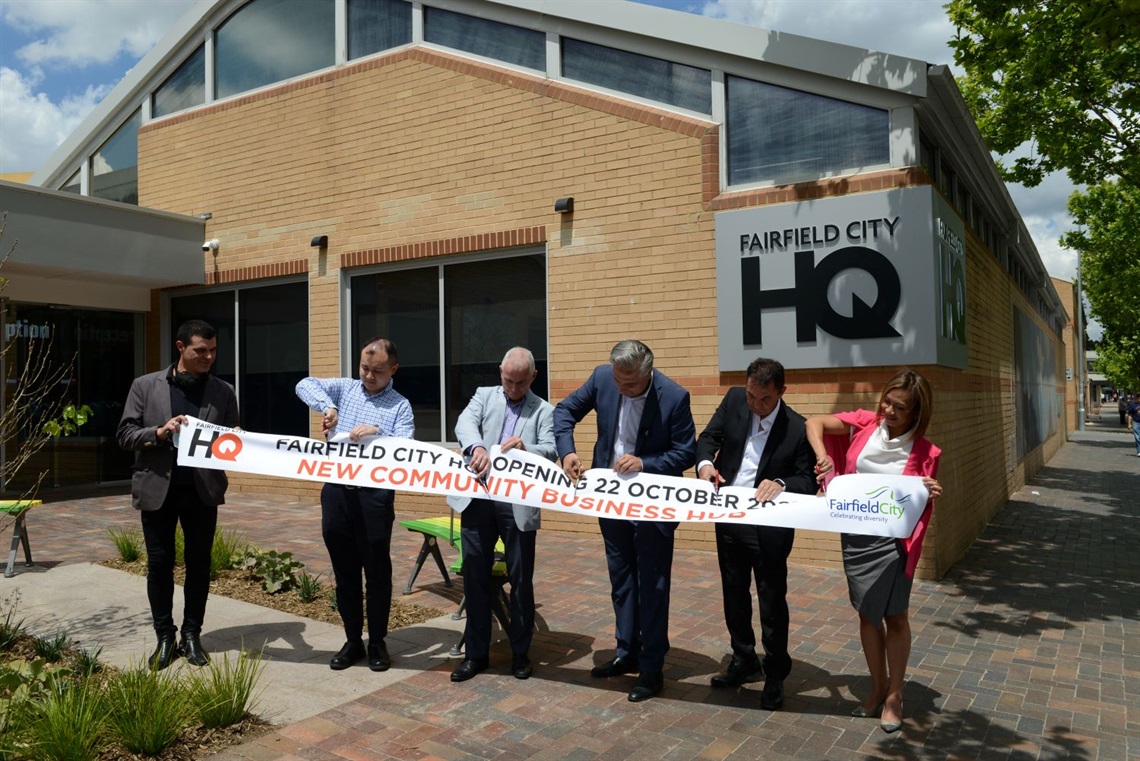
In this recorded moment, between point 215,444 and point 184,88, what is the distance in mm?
10223

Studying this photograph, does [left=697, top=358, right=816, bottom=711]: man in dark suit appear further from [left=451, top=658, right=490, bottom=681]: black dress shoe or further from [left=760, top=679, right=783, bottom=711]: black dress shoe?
[left=451, top=658, right=490, bottom=681]: black dress shoe

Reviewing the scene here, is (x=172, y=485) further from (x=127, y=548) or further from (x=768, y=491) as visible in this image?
(x=768, y=491)

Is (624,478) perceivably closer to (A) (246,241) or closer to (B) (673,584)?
(B) (673,584)

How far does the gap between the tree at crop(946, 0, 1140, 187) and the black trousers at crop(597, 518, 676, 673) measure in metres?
4.84

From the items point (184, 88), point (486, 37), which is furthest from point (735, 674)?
point (184, 88)

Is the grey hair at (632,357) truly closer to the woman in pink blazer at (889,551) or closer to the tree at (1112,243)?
the woman in pink blazer at (889,551)

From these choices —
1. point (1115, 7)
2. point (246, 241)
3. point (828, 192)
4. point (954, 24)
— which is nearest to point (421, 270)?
point (246, 241)

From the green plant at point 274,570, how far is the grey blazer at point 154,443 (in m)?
1.68

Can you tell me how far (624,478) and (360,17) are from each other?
28.9ft

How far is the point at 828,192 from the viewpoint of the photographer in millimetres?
7379

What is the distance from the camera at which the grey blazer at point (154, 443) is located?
459 cm

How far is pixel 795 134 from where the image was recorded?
771 centimetres

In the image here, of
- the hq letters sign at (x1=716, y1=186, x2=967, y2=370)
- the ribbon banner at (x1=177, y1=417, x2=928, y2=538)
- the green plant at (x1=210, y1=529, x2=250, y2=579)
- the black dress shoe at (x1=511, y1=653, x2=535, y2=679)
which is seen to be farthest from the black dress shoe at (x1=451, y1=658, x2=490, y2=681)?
the hq letters sign at (x1=716, y1=186, x2=967, y2=370)

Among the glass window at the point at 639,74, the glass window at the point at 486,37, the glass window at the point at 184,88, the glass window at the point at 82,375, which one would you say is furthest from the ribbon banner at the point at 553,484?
the glass window at the point at 184,88
